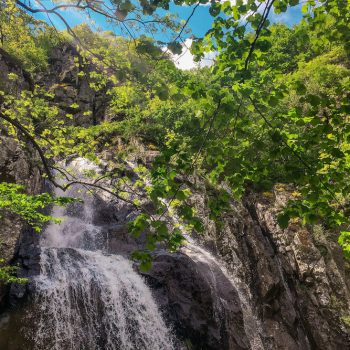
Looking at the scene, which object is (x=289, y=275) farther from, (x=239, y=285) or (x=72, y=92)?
(x=72, y=92)

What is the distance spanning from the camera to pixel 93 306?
10125 mm

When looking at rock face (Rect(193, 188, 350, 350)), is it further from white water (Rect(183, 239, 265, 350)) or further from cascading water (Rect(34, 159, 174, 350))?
cascading water (Rect(34, 159, 174, 350))

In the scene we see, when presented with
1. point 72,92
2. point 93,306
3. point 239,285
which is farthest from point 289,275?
point 72,92

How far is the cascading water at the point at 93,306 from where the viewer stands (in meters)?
9.30

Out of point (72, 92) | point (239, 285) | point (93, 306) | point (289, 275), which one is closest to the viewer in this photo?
point (93, 306)

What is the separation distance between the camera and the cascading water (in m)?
9.30

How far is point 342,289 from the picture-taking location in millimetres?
14867

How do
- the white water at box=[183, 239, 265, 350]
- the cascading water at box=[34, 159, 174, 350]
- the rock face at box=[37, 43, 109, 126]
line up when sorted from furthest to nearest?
1. the rock face at box=[37, 43, 109, 126]
2. the white water at box=[183, 239, 265, 350]
3. the cascading water at box=[34, 159, 174, 350]

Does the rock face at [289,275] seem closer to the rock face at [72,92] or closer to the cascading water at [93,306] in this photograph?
the cascading water at [93,306]

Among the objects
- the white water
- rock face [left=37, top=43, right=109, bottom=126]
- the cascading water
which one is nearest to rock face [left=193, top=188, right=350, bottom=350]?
the white water

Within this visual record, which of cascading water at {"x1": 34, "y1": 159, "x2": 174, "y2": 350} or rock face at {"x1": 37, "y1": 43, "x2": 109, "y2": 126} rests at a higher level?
rock face at {"x1": 37, "y1": 43, "x2": 109, "y2": 126}

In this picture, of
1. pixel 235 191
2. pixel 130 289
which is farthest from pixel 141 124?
pixel 235 191

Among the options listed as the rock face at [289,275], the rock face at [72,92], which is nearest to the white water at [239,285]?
the rock face at [289,275]

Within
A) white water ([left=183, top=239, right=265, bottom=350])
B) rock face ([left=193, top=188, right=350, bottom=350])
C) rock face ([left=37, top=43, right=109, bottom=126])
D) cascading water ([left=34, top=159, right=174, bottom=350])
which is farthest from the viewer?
rock face ([left=37, top=43, right=109, bottom=126])
